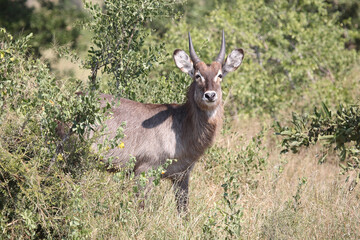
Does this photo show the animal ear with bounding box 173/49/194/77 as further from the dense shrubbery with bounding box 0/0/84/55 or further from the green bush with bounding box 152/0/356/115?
the dense shrubbery with bounding box 0/0/84/55

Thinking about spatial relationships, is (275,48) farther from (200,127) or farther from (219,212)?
(219,212)

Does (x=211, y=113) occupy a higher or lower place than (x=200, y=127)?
higher

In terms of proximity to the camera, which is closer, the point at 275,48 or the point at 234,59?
the point at 234,59

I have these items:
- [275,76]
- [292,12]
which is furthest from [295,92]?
[292,12]

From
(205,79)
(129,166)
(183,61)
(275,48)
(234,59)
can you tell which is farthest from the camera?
(275,48)

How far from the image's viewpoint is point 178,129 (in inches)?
251

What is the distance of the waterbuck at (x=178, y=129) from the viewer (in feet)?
20.1

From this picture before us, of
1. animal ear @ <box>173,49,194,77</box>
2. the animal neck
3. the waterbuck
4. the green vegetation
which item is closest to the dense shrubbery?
Result: the green vegetation

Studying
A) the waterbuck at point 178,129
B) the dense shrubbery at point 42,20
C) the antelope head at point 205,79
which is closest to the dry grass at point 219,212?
the waterbuck at point 178,129

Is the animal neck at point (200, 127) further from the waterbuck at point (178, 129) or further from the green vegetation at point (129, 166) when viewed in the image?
the green vegetation at point (129, 166)

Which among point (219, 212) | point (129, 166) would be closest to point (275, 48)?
point (219, 212)

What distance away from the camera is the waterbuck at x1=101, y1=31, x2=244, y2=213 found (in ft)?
20.1

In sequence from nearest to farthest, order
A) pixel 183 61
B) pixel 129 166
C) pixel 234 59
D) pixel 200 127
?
pixel 129 166 < pixel 200 127 < pixel 183 61 < pixel 234 59

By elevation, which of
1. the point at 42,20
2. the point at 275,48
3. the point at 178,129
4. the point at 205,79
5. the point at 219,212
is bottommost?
the point at 219,212
